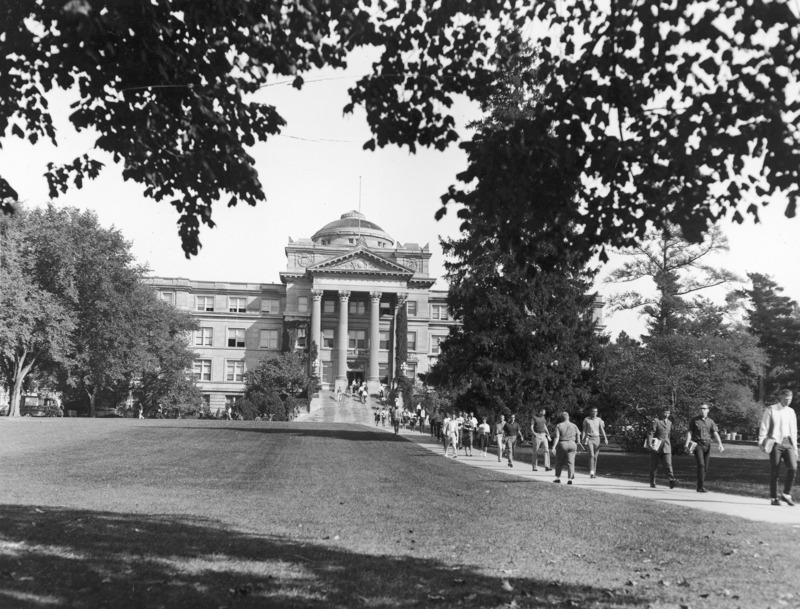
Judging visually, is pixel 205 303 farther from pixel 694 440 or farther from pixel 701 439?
pixel 701 439

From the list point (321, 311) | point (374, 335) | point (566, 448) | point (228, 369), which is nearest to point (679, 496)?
point (566, 448)

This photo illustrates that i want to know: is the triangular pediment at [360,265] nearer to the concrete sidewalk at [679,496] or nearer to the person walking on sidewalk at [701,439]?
the concrete sidewalk at [679,496]

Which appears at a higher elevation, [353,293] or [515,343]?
[353,293]

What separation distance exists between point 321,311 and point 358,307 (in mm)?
4755

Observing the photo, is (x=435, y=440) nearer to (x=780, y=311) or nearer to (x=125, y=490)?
(x=125, y=490)

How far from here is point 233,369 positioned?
337ft

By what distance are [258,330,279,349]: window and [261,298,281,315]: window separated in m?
2.65

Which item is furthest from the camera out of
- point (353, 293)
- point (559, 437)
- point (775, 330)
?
point (353, 293)

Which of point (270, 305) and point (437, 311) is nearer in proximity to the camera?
point (270, 305)

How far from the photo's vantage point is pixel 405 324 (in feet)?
315

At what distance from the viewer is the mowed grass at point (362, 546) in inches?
261

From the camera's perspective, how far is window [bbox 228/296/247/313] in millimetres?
103688

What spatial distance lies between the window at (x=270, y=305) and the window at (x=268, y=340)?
104 inches

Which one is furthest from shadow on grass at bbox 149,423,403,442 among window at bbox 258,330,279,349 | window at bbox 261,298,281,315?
window at bbox 261,298,281,315
